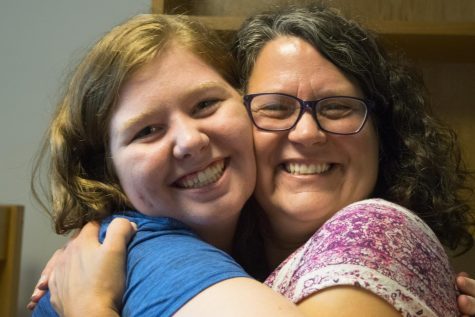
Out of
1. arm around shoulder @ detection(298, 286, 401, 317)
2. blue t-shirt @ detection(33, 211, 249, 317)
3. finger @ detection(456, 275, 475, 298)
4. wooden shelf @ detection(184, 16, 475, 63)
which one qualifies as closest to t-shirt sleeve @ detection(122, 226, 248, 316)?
blue t-shirt @ detection(33, 211, 249, 317)

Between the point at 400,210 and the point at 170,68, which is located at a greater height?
the point at 170,68

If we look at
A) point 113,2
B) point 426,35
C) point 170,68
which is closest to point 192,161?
point 170,68

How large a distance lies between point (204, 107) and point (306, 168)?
0.25 m

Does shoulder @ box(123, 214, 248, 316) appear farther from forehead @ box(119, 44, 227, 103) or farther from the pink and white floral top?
forehead @ box(119, 44, 227, 103)

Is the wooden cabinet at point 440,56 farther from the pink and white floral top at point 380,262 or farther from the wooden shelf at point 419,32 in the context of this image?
the pink and white floral top at point 380,262

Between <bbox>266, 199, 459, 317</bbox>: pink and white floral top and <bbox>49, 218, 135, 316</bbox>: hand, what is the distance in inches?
10.4

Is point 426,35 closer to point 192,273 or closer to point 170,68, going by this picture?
point 170,68

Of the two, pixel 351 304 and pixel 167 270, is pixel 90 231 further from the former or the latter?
pixel 351 304

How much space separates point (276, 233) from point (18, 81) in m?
1.30

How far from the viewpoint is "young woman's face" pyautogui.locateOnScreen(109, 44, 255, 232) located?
2.74 ft

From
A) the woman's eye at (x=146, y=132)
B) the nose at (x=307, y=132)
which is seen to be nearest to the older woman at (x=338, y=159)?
the nose at (x=307, y=132)

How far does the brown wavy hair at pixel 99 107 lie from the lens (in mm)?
876

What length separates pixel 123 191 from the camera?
36.7 inches

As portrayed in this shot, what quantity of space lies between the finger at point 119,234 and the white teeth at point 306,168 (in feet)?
1.14
